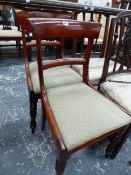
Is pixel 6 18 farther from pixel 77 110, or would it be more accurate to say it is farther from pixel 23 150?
pixel 77 110

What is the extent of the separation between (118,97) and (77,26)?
52 cm

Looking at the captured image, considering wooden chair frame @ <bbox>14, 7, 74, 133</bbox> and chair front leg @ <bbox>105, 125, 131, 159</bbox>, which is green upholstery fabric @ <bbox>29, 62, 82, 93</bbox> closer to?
wooden chair frame @ <bbox>14, 7, 74, 133</bbox>

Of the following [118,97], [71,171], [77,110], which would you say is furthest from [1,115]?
[118,97]

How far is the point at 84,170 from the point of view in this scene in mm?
1156

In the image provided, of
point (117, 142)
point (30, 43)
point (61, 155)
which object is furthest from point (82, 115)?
point (30, 43)

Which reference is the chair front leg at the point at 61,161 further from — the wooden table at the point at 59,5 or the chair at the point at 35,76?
the wooden table at the point at 59,5

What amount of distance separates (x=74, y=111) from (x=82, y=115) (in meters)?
0.05

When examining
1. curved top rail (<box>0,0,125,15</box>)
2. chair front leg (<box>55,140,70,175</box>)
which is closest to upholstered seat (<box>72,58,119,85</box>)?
curved top rail (<box>0,0,125,15</box>)

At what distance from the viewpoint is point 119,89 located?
1.18 metres

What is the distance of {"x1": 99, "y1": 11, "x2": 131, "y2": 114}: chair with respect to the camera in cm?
109

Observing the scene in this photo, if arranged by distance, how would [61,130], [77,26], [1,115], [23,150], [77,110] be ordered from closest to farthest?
[61,130], [77,110], [77,26], [23,150], [1,115]

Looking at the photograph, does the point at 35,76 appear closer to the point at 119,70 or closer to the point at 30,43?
the point at 30,43

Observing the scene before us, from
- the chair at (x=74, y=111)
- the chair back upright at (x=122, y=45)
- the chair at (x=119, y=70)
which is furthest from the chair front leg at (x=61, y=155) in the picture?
the chair back upright at (x=122, y=45)

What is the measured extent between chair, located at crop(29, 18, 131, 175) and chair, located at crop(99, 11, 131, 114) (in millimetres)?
132
